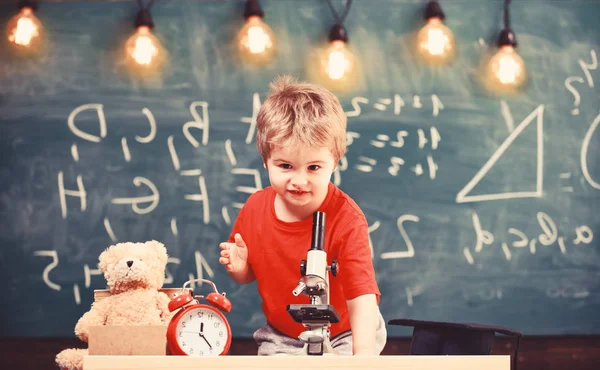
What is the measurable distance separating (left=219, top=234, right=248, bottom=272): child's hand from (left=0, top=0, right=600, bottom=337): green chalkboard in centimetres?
138

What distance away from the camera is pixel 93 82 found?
3.16 m

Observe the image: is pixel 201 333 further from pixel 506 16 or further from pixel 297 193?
pixel 506 16

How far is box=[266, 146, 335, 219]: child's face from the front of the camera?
1.52 metres

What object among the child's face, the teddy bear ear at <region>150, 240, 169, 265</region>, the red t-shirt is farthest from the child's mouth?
the teddy bear ear at <region>150, 240, 169, 265</region>

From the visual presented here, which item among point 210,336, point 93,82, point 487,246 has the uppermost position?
point 93,82

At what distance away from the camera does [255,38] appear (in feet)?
10.2

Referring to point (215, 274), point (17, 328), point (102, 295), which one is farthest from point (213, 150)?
point (102, 295)

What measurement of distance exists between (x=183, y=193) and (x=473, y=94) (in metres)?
1.33

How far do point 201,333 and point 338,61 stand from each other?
1.94 metres

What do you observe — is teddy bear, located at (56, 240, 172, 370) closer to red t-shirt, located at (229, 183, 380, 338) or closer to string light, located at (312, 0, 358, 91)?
red t-shirt, located at (229, 183, 380, 338)

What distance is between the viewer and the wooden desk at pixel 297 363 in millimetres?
1152

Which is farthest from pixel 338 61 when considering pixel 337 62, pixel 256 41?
pixel 256 41

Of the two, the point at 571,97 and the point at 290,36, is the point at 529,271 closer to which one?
the point at 571,97

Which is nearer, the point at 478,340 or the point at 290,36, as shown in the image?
the point at 478,340
